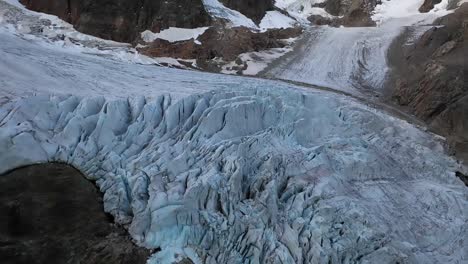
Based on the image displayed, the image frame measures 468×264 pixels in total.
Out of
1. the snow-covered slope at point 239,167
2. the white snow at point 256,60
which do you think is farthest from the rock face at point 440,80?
the white snow at point 256,60

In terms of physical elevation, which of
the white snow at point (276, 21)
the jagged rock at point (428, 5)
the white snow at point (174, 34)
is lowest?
the white snow at point (174, 34)

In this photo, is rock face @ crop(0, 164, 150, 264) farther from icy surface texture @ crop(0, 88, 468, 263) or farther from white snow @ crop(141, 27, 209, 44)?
white snow @ crop(141, 27, 209, 44)

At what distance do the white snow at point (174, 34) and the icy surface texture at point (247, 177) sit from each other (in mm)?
12217

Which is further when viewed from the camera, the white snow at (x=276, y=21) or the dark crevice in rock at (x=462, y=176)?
the white snow at (x=276, y=21)

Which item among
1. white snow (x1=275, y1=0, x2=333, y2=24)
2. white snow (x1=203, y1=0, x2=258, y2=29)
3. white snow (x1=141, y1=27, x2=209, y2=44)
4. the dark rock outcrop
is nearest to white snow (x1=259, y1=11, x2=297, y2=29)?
the dark rock outcrop

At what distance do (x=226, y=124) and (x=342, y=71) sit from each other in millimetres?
10888

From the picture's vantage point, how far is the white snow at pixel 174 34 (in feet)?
73.0

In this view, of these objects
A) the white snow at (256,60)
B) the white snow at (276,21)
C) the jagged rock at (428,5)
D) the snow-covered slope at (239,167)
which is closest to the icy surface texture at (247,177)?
the snow-covered slope at (239,167)

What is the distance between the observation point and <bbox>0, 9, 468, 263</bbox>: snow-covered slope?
775 cm

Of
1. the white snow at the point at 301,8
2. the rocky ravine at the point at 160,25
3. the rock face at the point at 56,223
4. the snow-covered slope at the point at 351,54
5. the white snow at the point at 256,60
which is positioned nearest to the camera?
the rock face at the point at 56,223

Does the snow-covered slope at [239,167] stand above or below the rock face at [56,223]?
above

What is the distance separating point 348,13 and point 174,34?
40.8ft

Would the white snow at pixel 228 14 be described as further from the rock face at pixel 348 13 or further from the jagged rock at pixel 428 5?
the jagged rock at pixel 428 5

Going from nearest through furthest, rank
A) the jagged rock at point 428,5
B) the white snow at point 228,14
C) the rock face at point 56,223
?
the rock face at point 56,223 < the white snow at point 228,14 < the jagged rock at point 428,5
